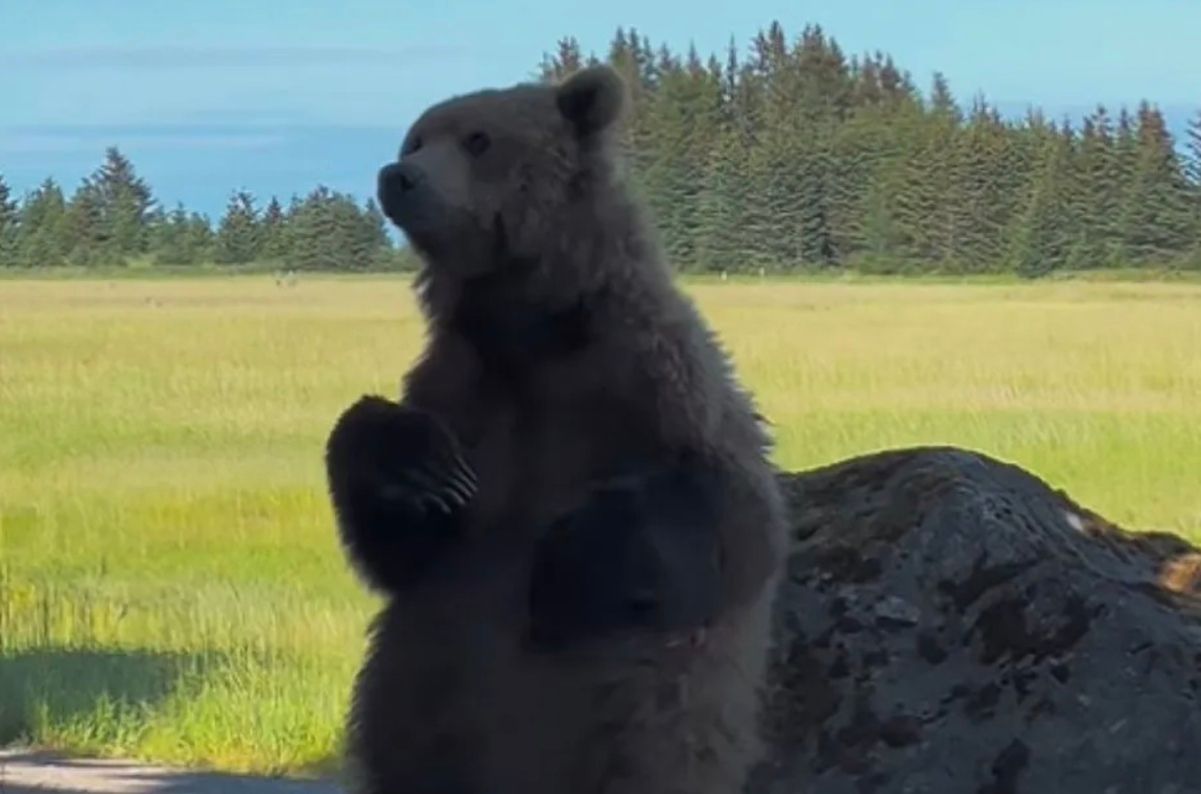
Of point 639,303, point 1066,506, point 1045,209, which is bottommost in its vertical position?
point 1066,506

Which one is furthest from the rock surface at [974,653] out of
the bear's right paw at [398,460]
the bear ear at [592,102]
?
the bear ear at [592,102]

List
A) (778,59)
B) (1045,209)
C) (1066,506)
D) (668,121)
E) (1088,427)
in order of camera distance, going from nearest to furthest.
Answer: (1066,506) → (668,121) → (778,59) → (1045,209) → (1088,427)

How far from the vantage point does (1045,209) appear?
10242 mm

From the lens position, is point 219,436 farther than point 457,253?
Yes

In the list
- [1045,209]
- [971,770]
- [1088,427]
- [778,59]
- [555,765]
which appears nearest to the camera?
[555,765]

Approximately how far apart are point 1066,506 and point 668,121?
9.12 feet

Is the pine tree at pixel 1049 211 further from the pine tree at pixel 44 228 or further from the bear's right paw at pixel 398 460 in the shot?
the bear's right paw at pixel 398 460

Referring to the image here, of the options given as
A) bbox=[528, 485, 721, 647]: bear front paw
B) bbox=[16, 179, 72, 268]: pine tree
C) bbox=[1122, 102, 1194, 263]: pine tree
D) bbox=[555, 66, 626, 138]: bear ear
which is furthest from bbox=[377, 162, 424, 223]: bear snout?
bbox=[1122, 102, 1194, 263]: pine tree

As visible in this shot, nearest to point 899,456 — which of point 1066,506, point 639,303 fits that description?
point 1066,506

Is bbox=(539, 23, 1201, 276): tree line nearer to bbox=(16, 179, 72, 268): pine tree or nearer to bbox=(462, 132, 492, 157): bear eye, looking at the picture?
bbox=(16, 179, 72, 268): pine tree

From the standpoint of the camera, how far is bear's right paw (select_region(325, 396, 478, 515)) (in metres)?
2.85

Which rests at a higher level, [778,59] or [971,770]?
[778,59]

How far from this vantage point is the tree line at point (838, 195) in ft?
28.0

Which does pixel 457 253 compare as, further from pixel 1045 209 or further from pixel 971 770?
pixel 1045 209
